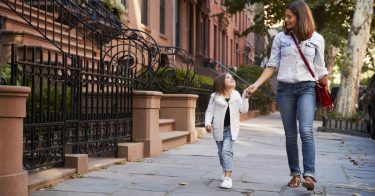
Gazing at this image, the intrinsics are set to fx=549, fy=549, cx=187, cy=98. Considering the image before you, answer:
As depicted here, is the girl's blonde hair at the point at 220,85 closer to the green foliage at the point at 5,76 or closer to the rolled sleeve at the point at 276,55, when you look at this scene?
the rolled sleeve at the point at 276,55

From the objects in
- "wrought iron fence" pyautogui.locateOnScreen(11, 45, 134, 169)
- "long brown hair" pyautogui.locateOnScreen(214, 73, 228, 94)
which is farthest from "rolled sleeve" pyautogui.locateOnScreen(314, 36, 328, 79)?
"wrought iron fence" pyautogui.locateOnScreen(11, 45, 134, 169)

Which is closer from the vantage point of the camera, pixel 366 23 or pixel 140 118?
pixel 140 118

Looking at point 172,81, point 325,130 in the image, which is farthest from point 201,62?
point 172,81

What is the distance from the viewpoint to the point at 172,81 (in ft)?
35.2

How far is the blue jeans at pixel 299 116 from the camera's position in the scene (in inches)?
208

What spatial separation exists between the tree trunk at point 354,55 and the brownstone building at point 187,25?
20.4 feet

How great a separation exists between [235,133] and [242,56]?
40853 mm

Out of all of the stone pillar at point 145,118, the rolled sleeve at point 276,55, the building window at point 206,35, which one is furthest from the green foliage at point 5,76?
the building window at point 206,35

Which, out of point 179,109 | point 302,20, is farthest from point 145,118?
point 302,20

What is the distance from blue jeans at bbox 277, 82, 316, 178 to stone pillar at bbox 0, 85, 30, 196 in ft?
8.24

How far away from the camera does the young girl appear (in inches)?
224

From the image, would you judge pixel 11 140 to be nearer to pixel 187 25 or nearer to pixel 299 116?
pixel 299 116

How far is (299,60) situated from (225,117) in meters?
0.97

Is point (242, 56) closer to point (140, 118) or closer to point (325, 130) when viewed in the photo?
point (325, 130)
